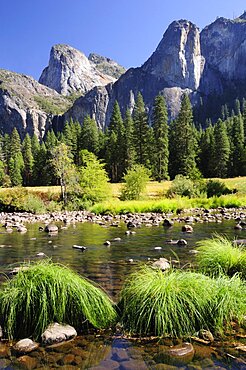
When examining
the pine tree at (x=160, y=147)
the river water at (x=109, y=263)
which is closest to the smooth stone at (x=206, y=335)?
the river water at (x=109, y=263)

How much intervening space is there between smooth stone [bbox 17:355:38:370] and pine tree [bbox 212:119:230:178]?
2792 inches

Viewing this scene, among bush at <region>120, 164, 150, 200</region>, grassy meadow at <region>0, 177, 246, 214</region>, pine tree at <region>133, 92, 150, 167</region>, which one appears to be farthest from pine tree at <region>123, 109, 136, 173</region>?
bush at <region>120, 164, 150, 200</region>

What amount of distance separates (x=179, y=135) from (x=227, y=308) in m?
69.3

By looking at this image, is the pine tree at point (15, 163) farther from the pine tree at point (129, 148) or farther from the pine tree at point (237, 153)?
the pine tree at point (237, 153)

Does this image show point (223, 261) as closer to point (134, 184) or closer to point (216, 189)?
point (134, 184)

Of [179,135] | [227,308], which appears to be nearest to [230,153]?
[179,135]

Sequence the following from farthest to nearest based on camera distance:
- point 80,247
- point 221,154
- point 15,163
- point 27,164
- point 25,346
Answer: point 27,164 → point 15,163 → point 221,154 → point 80,247 → point 25,346

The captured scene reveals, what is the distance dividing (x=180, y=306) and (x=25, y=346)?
242 cm

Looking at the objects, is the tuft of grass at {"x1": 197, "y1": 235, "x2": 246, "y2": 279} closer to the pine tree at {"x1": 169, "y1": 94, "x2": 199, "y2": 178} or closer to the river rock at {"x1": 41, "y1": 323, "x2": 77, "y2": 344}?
the river rock at {"x1": 41, "y1": 323, "x2": 77, "y2": 344}

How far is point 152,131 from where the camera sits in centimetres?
7444

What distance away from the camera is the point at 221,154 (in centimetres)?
7275

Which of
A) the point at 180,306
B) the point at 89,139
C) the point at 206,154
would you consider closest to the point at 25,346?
the point at 180,306

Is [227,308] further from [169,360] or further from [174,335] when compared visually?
[169,360]

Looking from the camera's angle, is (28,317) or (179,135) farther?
(179,135)
